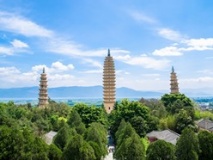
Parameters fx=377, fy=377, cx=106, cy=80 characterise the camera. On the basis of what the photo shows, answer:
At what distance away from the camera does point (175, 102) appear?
6094 centimetres

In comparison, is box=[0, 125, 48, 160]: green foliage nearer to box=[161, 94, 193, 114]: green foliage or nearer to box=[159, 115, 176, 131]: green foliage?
box=[159, 115, 176, 131]: green foliage

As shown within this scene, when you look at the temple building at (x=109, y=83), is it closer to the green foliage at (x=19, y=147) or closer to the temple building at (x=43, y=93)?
the temple building at (x=43, y=93)

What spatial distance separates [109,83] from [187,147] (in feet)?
173

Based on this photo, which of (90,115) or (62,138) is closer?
(62,138)

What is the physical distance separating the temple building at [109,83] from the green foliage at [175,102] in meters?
13.8

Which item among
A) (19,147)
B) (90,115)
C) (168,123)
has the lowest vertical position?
(19,147)

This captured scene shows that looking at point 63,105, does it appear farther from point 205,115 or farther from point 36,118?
point 205,115

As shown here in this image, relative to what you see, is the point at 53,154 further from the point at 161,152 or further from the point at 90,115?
the point at 90,115

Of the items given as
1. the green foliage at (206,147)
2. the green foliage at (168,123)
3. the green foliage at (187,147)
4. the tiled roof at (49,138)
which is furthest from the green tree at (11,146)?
the green foliage at (168,123)

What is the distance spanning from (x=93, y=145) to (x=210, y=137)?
366 inches

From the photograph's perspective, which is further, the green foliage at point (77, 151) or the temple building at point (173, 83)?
the temple building at point (173, 83)

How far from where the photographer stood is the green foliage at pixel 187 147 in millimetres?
27453

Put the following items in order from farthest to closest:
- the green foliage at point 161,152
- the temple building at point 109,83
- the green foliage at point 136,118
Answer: the temple building at point 109,83 → the green foliage at point 136,118 → the green foliage at point 161,152

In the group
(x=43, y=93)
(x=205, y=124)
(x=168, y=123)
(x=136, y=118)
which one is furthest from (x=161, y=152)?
(x=43, y=93)
